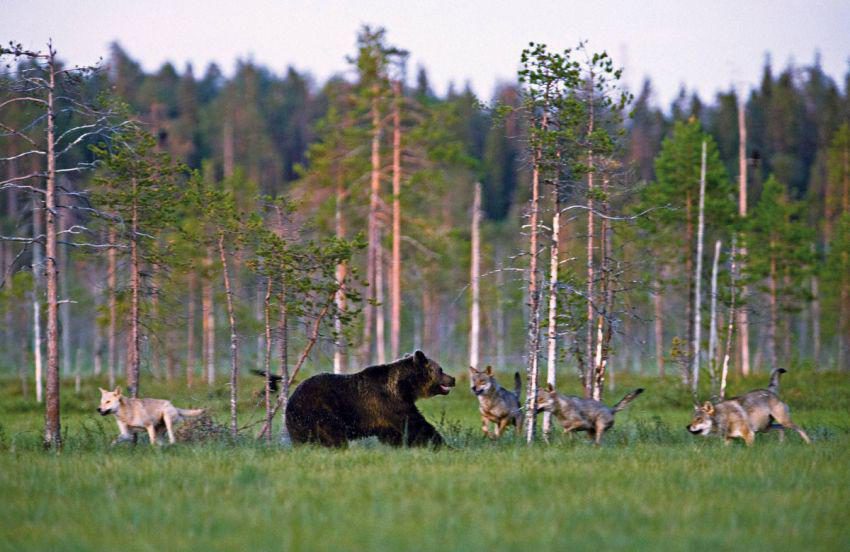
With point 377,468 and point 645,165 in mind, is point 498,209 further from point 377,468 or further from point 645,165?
point 377,468

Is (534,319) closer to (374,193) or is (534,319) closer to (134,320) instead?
(134,320)

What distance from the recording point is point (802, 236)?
4519 cm

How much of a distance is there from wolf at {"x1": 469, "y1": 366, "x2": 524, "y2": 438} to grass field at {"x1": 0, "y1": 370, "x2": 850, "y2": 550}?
1.18m

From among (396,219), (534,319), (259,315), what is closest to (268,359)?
(534,319)

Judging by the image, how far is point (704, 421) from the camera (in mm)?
18125

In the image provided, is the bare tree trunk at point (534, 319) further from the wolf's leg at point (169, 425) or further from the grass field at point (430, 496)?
the wolf's leg at point (169, 425)

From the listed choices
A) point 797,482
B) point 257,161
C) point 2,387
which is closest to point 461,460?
point 797,482

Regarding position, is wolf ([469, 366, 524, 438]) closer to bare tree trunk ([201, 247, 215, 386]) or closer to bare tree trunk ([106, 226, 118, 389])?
bare tree trunk ([106, 226, 118, 389])

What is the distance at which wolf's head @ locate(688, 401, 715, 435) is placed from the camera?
59.2 ft

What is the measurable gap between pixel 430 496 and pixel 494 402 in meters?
7.79

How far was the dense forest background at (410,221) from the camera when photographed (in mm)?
21938

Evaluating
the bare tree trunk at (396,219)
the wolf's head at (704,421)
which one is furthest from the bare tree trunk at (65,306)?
the wolf's head at (704,421)

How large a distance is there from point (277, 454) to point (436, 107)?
34501 mm

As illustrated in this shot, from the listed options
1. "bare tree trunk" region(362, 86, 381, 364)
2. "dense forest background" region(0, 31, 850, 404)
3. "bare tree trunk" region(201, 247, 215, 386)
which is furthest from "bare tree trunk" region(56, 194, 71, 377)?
"bare tree trunk" region(362, 86, 381, 364)
